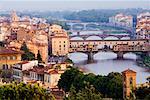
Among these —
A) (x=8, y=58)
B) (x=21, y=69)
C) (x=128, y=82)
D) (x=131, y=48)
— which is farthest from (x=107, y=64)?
(x=128, y=82)

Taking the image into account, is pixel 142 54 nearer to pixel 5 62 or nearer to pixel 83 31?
pixel 5 62

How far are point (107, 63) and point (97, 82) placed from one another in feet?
50.4

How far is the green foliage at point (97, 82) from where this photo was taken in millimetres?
13406

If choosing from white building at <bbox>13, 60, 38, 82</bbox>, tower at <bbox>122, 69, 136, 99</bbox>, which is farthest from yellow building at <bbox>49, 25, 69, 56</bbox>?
tower at <bbox>122, 69, 136, 99</bbox>

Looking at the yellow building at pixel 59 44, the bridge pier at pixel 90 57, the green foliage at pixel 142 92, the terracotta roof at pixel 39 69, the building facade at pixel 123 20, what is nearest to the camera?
the green foliage at pixel 142 92

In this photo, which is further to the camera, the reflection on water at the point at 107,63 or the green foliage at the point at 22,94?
the reflection on water at the point at 107,63

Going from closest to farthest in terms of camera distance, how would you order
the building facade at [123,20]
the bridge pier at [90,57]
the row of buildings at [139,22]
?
the bridge pier at [90,57]
the row of buildings at [139,22]
the building facade at [123,20]

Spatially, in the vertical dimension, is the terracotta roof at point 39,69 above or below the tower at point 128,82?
below

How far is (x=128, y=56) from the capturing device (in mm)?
34562

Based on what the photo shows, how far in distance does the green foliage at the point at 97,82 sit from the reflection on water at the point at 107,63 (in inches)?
283

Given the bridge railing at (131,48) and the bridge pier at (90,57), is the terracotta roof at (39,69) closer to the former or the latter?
the bridge pier at (90,57)

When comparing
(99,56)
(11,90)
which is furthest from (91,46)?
(11,90)

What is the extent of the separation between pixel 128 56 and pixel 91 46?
6.47 ft

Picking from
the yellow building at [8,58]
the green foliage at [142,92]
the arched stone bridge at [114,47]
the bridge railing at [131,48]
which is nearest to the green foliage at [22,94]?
the green foliage at [142,92]
